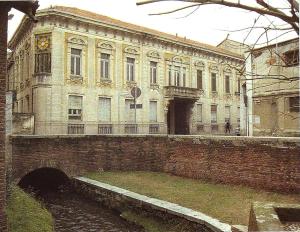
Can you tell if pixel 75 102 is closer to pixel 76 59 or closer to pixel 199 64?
pixel 76 59

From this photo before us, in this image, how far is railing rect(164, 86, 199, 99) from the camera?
2891 centimetres

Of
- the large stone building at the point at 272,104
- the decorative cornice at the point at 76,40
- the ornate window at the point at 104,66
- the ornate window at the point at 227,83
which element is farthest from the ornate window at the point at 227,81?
the decorative cornice at the point at 76,40

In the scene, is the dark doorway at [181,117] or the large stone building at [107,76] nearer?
the large stone building at [107,76]

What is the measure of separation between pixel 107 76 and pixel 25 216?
17.6 metres

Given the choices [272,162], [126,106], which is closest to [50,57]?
[126,106]

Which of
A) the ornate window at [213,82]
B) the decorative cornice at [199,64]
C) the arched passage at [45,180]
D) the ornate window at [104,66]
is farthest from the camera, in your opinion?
the ornate window at [213,82]

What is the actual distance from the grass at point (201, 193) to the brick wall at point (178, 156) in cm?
49

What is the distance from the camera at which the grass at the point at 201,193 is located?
377 inches

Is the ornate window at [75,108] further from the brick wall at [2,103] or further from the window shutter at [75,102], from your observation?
the brick wall at [2,103]

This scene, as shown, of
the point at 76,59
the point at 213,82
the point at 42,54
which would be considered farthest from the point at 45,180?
the point at 213,82

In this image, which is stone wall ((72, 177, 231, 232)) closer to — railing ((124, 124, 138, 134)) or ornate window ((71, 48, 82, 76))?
ornate window ((71, 48, 82, 76))

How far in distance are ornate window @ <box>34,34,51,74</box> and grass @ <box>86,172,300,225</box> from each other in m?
10.1

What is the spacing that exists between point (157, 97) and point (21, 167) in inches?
614

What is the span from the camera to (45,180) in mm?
18000
